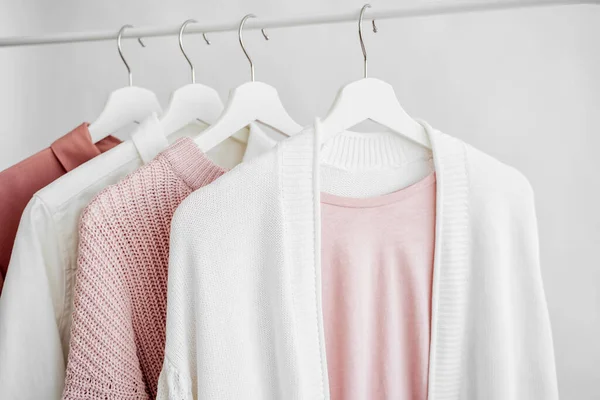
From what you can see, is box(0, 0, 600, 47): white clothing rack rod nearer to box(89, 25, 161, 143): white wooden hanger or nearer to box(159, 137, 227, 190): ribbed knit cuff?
box(89, 25, 161, 143): white wooden hanger

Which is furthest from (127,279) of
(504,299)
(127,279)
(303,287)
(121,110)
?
(504,299)

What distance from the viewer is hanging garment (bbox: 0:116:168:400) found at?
0.82 m

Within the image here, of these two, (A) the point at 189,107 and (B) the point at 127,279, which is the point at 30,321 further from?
(A) the point at 189,107

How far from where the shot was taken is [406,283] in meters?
0.81

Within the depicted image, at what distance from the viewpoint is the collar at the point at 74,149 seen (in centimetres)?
96

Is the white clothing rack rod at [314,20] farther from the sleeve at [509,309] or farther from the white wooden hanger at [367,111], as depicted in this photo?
the sleeve at [509,309]

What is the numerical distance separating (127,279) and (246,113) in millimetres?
307

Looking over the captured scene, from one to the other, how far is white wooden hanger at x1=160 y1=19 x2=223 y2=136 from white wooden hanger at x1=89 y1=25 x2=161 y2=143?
0.11 metres

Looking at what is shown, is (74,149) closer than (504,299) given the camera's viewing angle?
No

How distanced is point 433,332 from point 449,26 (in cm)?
74

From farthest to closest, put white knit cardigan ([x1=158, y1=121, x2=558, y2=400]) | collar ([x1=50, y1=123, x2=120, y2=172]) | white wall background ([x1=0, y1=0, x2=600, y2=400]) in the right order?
1. white wall background ([x1=0, y1=0, x2=600, y2=400])
2. collar ([x1=50, y1=123, x2=120, y2=172])
3. white knit cardigan ([x1=158, y1=121, x2=558, y2=400])

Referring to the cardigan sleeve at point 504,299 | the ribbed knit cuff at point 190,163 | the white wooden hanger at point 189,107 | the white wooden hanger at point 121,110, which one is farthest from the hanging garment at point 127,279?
the cardigan sleeve at point 504,299

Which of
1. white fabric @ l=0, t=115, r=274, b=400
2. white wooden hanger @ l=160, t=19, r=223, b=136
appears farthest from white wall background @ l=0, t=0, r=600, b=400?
white fabric @ l=0, t=115, r=274, b=400

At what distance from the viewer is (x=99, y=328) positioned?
30.1 inches
